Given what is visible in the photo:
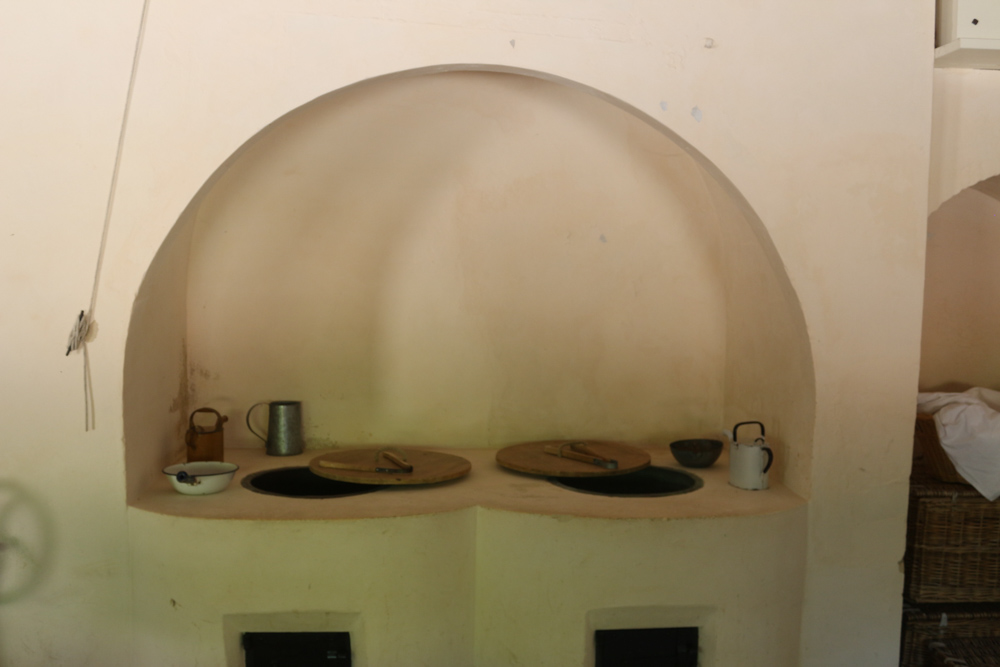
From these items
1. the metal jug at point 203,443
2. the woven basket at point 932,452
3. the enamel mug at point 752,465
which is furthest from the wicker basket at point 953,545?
the metal jug at point 203,443

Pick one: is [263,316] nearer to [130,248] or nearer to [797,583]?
[130,248]

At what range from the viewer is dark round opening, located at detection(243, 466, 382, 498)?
10.5 ft

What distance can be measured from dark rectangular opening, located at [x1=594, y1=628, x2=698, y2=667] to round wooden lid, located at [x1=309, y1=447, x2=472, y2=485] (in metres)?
0.81

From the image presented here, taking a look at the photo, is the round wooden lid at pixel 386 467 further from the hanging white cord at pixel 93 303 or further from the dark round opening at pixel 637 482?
the hanging white cord at pixel 93 303

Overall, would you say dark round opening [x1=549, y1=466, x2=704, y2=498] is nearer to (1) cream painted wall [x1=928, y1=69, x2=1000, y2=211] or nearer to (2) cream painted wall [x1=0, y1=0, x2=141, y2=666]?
(1) cream painted wall [x1=928, y1=69, x2=1000, y2=211]

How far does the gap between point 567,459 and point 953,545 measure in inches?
58.8

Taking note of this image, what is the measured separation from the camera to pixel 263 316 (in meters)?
3.64

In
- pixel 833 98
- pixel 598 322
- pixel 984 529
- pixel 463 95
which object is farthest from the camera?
pixel 598 322

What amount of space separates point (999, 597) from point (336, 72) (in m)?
3.11

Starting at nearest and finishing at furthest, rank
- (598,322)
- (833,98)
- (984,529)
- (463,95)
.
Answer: (833,98) < (984,529) < (463,95) < (598,322)

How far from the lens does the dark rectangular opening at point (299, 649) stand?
110 inches

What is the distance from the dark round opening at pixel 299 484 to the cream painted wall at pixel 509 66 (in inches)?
22.6

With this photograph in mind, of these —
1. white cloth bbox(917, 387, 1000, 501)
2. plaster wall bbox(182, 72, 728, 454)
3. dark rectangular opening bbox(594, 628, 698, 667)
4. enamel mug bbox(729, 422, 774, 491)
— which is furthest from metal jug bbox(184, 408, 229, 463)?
white cloth bbox(917, 387, 1000, 501)

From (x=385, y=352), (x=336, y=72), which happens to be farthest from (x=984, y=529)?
(x=336, y=72)
